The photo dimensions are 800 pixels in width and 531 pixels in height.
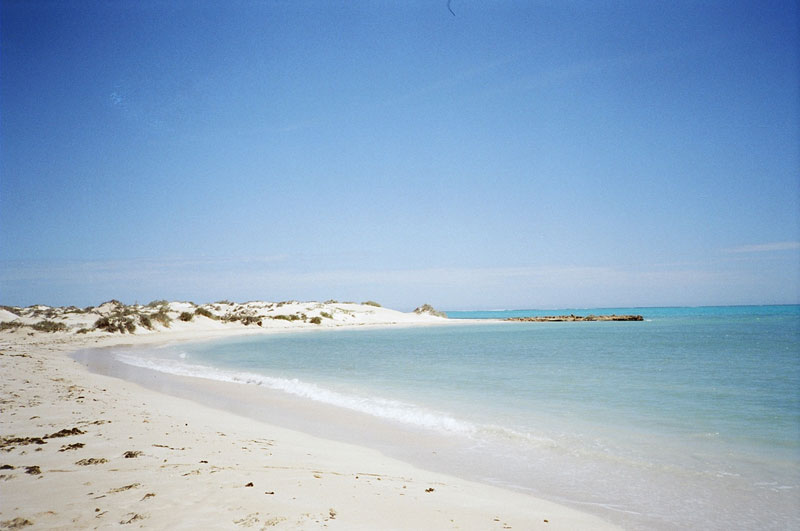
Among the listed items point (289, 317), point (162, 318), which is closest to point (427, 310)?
point (289, 317)

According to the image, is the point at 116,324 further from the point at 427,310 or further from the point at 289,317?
the point at 427,310

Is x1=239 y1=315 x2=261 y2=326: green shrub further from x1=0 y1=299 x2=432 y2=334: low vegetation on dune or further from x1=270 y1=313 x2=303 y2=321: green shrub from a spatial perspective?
x1=270 y1=313 x2=303 y2=321: green shrub

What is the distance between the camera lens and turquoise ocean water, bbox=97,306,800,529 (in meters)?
5.20

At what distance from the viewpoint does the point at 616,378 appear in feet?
44.5

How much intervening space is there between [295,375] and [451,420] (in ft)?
27.3

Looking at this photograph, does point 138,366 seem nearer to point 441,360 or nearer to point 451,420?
point 441,360

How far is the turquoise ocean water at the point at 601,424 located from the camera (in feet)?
17.1

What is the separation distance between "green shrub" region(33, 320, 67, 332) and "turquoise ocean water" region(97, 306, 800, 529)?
23216 millimetres

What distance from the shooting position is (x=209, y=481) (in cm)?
469

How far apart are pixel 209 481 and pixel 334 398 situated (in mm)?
6864

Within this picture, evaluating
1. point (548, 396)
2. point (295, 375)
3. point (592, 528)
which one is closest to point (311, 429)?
point (592, 528)

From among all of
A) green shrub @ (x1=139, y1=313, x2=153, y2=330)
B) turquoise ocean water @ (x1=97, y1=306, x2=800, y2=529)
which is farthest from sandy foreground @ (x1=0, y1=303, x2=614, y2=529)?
green shrub @ (x1=139, y1=313, x2=153, y2=330)

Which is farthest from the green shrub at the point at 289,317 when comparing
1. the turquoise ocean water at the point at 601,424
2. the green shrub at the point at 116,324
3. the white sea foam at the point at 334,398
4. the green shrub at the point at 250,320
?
the turquoise ocean water at the point at 601,424

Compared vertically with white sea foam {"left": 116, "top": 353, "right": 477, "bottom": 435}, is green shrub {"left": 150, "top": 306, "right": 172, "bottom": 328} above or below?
above
